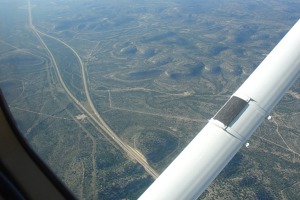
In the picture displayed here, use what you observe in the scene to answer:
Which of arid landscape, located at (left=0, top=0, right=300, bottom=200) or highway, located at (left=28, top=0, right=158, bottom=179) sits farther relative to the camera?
highway, located at (left=28, top=0, right=158, bottom=179)

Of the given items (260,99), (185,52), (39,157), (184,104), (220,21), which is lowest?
(220,21)

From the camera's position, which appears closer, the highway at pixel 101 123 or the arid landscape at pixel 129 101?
the arid landscape at pixel 129 101

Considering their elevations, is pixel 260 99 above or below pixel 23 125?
below

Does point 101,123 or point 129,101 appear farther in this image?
point 129,101

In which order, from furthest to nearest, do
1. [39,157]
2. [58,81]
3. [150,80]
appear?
1. [150,80]
2. [58,81]
3. [39,157]

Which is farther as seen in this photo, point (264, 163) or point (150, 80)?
point (150, 80)

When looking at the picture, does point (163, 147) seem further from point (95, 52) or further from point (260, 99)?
point (95, 52)

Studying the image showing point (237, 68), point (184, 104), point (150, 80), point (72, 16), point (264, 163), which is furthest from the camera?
point (72, 16)

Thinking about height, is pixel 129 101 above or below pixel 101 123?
below

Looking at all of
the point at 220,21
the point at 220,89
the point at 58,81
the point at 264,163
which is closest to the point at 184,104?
the point at 220,89
